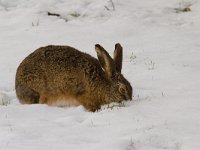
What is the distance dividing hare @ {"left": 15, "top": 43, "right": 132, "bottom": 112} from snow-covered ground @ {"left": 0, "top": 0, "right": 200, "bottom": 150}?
0.23m

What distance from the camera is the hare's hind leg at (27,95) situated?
23.7 feet

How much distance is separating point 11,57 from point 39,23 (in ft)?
6.76

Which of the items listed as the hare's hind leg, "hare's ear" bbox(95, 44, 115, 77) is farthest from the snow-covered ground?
"hare's ear" bbox(95, 44, 115, 77)

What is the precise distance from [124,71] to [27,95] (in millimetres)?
2192

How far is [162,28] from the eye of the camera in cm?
1131

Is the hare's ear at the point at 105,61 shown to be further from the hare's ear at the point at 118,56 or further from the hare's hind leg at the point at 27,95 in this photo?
the hare's hind leg at the point at 27,95

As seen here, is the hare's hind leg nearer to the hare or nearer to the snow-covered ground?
the hare

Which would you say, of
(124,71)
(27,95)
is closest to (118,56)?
(27,95)

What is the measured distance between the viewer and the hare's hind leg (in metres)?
7.21

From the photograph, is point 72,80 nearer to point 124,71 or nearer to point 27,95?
point 27,95

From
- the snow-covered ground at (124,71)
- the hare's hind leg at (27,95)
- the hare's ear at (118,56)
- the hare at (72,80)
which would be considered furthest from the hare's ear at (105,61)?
the hare's hind leg at (27,95)

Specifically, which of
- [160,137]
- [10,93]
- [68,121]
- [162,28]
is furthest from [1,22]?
[160,137]

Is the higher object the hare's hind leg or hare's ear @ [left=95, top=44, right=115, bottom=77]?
hare's ear @ [left=95, top=44, right=115, bottom=77]

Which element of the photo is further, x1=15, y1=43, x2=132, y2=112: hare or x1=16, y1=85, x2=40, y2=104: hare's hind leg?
x1=16, y1=85, x2=40, y2=104: hare's hind leg
